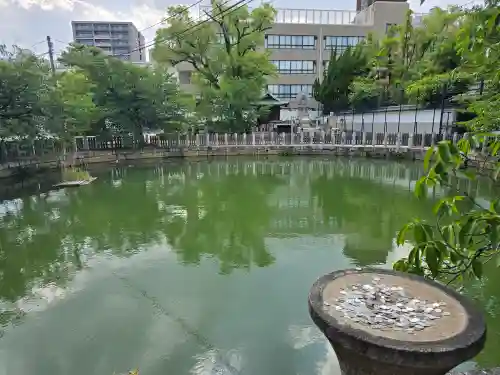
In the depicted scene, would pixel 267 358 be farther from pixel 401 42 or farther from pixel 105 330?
pixel 401 42

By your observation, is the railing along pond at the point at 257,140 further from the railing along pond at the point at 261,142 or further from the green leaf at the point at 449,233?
the green leaf at the point at 449,233

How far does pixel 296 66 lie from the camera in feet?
89.2

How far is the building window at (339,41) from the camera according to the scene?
27203 mm

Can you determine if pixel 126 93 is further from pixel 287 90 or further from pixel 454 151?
pixel 454 151

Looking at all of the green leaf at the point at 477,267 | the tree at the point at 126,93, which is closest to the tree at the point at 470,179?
the green leaf at the point at 477,267

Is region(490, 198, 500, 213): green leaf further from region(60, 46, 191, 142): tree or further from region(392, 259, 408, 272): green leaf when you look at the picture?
region(60, 46, 191, 142): tree

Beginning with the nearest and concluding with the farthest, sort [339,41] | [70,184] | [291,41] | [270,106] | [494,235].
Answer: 1. [494,235]
2. [70,184]
3. [270,106]
4. [291,41]
5. [339,41]

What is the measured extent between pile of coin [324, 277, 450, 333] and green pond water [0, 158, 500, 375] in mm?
1565

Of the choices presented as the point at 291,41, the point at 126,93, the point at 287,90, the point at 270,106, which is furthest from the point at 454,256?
the point at 291,41

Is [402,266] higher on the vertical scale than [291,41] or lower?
lower

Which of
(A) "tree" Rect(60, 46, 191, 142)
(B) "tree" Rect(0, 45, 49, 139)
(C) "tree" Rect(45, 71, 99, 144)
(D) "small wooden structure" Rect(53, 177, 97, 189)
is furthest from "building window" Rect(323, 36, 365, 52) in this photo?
(D) "small wooden structure" Rect(53, 177, 97, 189)

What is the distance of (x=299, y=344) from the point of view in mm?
3609

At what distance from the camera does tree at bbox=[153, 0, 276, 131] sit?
18125 millimetres

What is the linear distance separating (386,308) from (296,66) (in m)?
27.2
